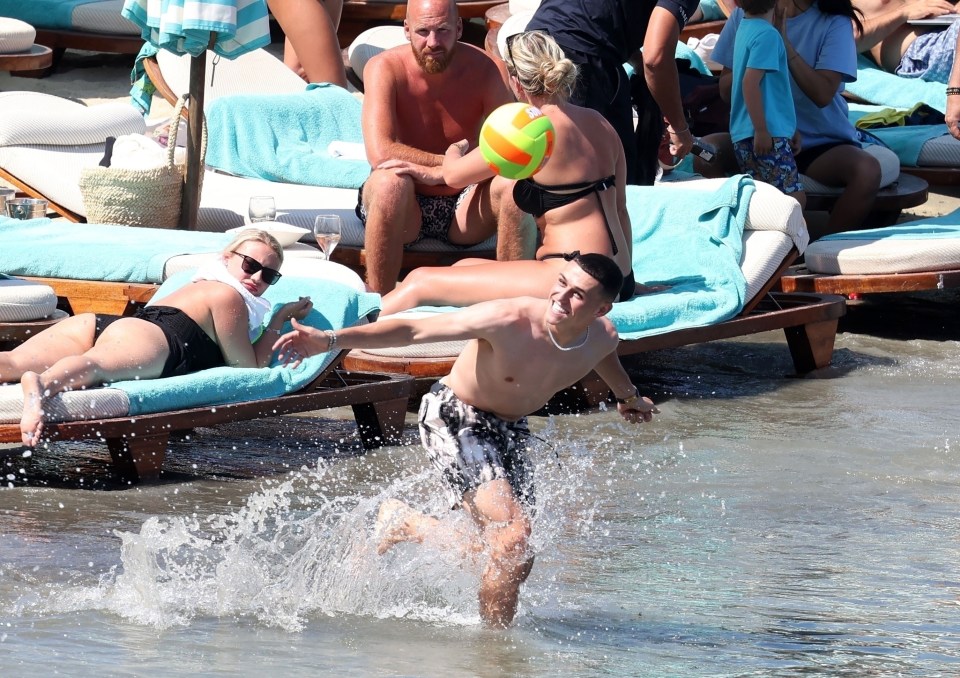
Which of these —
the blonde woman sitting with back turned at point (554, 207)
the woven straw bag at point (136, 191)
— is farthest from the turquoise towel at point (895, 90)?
the woven straw bag at point (136, 191)

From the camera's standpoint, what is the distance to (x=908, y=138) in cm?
1037

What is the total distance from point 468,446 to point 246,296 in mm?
1730

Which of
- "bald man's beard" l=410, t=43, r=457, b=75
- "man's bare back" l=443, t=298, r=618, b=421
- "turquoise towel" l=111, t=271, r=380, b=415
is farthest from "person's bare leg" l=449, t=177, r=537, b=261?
"man's bare back" l=443, t=298, r=618, b=421

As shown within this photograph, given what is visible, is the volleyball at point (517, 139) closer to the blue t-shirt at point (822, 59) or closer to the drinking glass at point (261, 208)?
the drinking glass at point (261, 208)

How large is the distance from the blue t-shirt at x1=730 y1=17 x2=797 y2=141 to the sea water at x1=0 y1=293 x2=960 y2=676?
222cm

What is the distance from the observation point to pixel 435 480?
5.78 meters

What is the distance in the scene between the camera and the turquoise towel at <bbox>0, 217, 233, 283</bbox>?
22.1ft

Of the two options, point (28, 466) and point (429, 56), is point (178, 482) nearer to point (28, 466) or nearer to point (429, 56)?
point (28, 466)

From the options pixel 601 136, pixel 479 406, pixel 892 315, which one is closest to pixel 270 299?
pixel 601 136

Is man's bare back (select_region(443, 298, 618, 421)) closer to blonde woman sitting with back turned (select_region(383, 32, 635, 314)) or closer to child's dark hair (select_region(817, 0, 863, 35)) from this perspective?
blonde woman sitting with back turned (select_region(383, 32, 635, 314))

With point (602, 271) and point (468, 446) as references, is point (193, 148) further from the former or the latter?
point (602, 271)

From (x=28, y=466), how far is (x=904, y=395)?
3983 millimetres

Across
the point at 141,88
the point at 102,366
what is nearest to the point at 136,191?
the point at 141,88

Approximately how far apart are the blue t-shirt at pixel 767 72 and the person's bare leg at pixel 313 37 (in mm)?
2853
